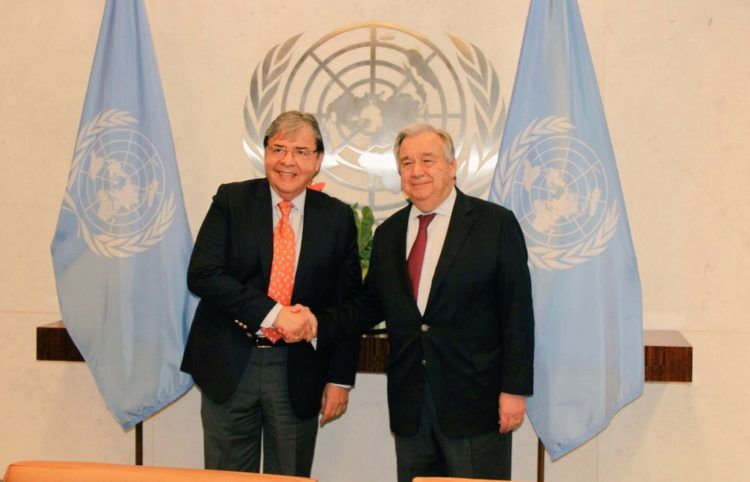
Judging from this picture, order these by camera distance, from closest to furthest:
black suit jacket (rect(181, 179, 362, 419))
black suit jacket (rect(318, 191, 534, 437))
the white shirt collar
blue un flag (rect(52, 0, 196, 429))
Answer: black suit jacket (rect(318, 191, 534, 437))
black suit jacket (rect(181, 179, 362, 419))
the white shirt collar
blue un flag (rect(52, 0, 196, 429))

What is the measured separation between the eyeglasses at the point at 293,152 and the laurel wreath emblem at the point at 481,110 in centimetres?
109

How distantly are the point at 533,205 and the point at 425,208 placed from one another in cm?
62

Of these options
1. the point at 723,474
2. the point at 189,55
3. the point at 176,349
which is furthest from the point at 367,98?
the point at 723,474

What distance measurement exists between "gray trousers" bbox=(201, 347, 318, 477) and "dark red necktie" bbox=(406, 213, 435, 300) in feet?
1.58

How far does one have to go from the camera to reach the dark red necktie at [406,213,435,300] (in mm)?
2481

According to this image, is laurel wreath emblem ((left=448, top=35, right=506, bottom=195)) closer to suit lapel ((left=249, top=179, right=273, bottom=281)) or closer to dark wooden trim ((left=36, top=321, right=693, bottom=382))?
dark wooden trim ((left=36, top=321, right=693, bottom=382))

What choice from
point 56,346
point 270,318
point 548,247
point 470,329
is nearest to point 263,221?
point 270,318

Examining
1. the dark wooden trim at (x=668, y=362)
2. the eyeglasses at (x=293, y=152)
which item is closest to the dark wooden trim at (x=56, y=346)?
the eyeglasses at (x=293, y=152)

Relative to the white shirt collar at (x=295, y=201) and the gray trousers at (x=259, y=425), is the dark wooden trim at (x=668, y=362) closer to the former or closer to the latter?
the gray trousers at (x=259, y=425)

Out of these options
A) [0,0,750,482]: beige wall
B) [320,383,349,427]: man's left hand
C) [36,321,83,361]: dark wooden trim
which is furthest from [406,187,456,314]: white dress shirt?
[36,321,83,361]: dark wooden trim

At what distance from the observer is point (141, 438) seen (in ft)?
11.1

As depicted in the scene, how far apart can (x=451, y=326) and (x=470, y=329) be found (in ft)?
0.20

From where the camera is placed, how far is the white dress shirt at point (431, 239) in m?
2.46

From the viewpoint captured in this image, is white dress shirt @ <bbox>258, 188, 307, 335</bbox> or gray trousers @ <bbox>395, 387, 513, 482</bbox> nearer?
gray trousers @ <bbox>395, 387, 513, 482</bbox>
